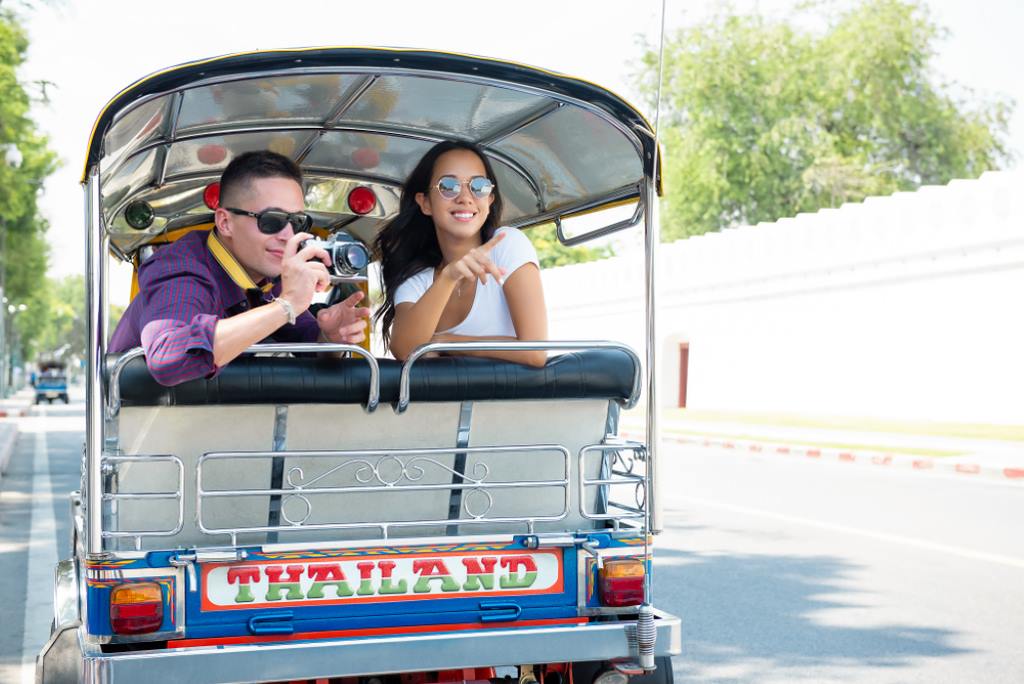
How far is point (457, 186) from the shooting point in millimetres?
3943

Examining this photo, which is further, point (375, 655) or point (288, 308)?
point (375, 655)

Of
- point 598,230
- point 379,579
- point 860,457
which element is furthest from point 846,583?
point 860,457

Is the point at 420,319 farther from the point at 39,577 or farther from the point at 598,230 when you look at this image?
the point at 39,577

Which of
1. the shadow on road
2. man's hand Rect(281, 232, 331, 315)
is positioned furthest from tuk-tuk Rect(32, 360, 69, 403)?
man's hand Rect(281, 232, 331, 315)

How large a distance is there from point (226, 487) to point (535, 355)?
1018 mm

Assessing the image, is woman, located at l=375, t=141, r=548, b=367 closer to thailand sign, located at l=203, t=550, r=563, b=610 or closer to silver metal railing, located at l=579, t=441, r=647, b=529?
silver metal railing, located at l=579, t=441, r=647, b=529

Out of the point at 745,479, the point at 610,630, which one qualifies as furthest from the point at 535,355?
the point at 745,479

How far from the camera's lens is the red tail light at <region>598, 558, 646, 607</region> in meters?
3.69

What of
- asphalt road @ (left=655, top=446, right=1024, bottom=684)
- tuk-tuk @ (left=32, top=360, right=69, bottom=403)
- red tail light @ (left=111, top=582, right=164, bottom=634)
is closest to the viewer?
red tail light @ (left=111, top=582, right=164, bottom=634)

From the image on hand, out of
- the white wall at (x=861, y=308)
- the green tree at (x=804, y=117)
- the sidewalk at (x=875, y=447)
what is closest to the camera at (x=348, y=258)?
the sidewalk at (x=875, y=447)

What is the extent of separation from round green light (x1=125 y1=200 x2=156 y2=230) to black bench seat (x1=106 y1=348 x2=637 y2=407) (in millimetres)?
2329

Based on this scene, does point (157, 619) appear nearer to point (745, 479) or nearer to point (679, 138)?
point (745, 479)

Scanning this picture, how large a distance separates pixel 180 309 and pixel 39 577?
548 centimetres

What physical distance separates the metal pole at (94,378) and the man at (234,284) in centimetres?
13
